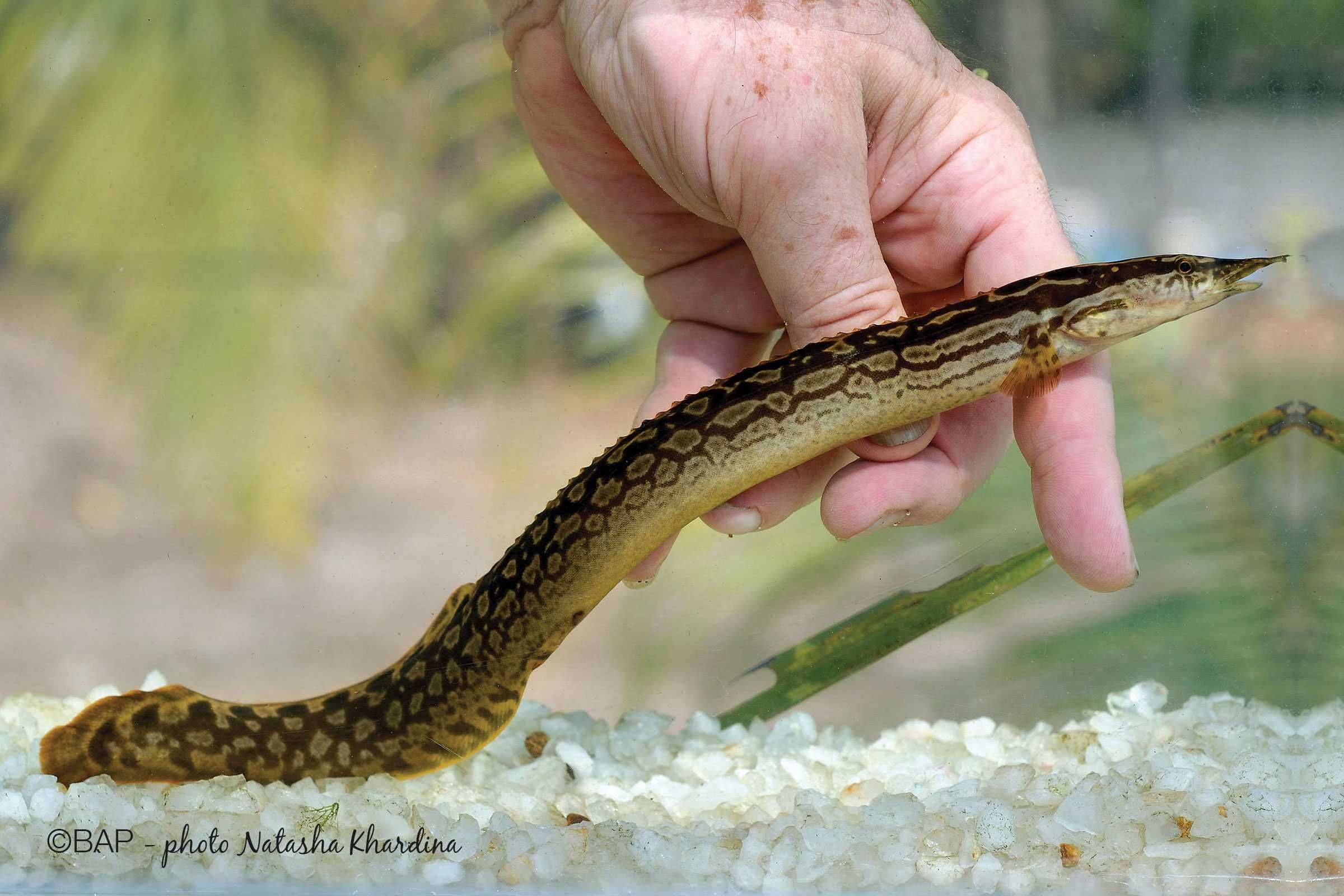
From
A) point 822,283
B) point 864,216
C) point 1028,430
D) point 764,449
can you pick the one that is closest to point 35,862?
point 764,449

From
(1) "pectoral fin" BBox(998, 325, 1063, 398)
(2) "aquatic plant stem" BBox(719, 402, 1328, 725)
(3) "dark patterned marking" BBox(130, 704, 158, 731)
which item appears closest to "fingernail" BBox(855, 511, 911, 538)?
(1) "pectoral fin" BBox(998, 325, 1063, 398)

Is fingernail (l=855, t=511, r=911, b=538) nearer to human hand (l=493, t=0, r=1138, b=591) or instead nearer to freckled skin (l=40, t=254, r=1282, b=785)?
human hand (l=493, t=0, r=1138, b=591)

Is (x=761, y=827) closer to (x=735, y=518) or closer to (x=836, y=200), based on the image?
(x=735, y=518)

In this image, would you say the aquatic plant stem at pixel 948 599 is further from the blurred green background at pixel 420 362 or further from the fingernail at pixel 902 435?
the fingernail at pixel 902 435

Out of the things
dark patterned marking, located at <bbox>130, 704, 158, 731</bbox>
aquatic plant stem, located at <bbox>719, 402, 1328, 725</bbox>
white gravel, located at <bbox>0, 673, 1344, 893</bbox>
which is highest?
aquatic plant stem, located at <bbox>719, 402, 1328, 725</bbox>

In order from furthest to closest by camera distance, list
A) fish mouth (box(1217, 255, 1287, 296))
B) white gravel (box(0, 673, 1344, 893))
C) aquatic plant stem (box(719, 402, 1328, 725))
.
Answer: aquatic plant stem (box(719, 402, 1328, 725)) → fish mouth (box(1217, 255, 1287, 296)) → white gravel (box(0, 673, 1344, 893))

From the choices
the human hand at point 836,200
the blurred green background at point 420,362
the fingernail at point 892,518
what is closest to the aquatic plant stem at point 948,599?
the blurred green background at point 420,362
